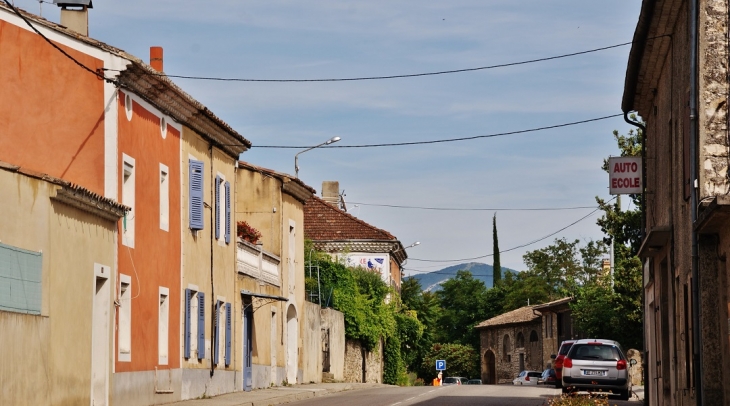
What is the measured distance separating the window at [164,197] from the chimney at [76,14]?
375 centimetres

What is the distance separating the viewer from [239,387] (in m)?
33.8

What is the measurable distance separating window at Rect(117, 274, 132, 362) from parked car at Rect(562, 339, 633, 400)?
12.4 m

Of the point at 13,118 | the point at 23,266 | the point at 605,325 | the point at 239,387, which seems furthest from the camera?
the point at 605,325

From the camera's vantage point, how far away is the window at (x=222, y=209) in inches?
1255

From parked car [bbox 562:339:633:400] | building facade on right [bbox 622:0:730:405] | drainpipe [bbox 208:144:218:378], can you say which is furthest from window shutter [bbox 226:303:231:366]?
building facade on right [bbox 622:0:730:405]

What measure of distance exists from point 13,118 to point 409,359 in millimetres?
40625

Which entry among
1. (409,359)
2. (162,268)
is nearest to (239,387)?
(162,268)

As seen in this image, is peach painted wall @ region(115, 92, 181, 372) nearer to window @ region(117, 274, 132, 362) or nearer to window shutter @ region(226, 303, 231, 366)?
window @ region(117, 274, 132, 362)

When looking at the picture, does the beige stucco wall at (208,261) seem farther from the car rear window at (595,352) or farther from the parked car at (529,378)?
the parked car at (529,378)

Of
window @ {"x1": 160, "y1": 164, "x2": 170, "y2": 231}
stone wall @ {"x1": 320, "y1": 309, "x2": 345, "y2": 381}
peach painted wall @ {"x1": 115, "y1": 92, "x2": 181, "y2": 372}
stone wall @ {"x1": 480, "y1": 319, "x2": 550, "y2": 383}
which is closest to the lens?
peach painted wall @ {"x1": 115, "y1": 92, "x2": 181, "y2": 372}

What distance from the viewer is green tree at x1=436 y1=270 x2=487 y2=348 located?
104688 millimetres

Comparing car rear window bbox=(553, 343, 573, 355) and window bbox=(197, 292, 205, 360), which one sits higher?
window bbox=(197, 292, 205, 360)

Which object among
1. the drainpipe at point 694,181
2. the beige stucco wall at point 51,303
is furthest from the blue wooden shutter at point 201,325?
the drainpipe at point 694,181

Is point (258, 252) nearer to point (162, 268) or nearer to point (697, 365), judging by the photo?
point (162, 268)
